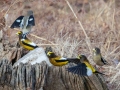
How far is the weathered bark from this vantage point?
4.66 meters

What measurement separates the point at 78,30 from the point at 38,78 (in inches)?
191

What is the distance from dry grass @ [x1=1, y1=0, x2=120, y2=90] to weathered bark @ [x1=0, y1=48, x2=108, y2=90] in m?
1.61

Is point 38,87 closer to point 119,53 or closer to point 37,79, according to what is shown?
point 37,79

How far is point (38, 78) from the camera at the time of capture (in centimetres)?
472

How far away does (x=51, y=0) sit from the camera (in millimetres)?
11914

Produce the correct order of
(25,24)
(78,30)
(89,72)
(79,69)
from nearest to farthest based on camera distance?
(79,69), (89,72), (25,24), (78,30)

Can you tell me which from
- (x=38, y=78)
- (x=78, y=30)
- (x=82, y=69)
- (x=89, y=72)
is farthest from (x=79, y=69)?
(x=78, y=30)

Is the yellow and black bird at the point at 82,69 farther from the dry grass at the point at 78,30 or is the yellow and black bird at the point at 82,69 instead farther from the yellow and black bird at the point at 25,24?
the yellow and black bird at the point at 25,24

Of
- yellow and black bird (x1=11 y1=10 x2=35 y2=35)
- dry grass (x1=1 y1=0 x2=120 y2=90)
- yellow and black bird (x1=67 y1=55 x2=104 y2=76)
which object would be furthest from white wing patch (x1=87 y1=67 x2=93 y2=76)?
yellow and black bird (x1=11 y1=10 x2=35 y2=35)

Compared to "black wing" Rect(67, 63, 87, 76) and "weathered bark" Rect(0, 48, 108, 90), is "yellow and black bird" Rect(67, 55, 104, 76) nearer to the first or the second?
"black wing" Rect(67, 63, 87, 76)

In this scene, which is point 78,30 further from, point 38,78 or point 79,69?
point 38,78

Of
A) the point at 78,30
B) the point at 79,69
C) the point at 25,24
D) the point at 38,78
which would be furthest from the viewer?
the point at 78,30

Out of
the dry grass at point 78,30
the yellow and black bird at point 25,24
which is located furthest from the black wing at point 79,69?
the yellow and black bird at point 25,24

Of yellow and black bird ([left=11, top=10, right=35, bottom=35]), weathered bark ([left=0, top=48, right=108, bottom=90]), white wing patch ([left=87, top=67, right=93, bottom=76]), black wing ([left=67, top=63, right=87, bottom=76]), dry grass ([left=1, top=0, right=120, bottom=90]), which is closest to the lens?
weathered bark ([left=0, top=48, right=108, bottom=90])
